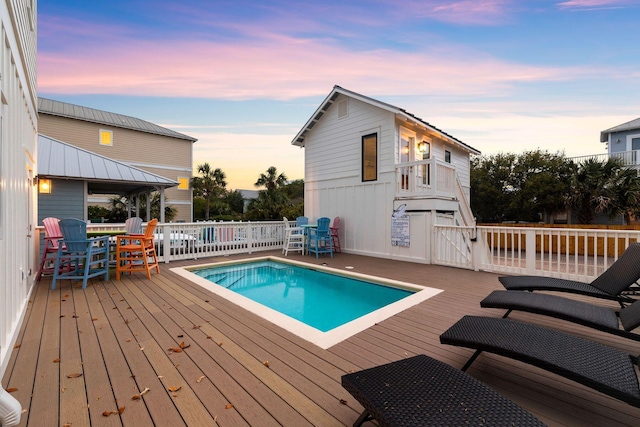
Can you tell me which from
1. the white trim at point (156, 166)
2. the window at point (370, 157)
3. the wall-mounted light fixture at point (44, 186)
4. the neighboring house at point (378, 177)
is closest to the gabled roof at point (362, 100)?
the neighboring house at point (378, 177)

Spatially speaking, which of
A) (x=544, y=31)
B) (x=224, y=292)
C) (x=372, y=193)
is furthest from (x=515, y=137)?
(x=224, y=292)

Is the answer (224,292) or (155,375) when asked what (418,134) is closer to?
(224,292)

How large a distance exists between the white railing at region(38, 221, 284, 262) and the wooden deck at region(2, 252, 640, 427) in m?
3.43

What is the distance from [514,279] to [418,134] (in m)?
6.78

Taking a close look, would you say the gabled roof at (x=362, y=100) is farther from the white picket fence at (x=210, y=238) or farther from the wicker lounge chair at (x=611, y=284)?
the wicker lounge chair at (x=611, y=284)

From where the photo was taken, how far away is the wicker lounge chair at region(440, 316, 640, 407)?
1598 millimetres

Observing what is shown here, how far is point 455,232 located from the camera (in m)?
7.00

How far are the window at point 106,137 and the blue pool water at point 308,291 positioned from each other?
17383 mm

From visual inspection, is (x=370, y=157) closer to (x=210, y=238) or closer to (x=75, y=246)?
(x=210, y=238)

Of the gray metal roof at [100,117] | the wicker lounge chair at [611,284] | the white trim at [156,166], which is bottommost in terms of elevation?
the wicker lounge chair at [611,284]

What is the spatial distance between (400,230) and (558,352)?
20.2ft

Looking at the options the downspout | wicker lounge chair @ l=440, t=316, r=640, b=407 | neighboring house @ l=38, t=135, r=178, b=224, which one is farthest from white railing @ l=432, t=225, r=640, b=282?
neighboring house @ l=38, t=135, r=178, b=224

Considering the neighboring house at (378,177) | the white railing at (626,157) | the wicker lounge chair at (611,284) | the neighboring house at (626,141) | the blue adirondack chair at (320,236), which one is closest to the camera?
the wicker lounge chair at (611,284)

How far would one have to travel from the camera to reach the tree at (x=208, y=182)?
2273 centimetres
